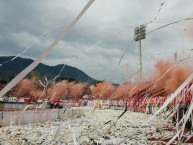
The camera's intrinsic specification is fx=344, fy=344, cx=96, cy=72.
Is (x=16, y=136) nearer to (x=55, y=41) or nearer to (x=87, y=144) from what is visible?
(x=87, y=144)

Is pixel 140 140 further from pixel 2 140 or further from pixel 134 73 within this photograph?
Result: pixel 134 73

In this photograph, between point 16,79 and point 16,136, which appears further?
point 16,136

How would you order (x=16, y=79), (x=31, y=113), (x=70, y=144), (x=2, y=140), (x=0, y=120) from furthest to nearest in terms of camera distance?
(x=31, y=113), (x=0, y=120), (x=2, y=140), (x=70, y=144), (x=16, y=79)

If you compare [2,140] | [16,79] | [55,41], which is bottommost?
[2,140]

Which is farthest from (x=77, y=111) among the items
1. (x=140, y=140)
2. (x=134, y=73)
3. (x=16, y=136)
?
(x=134, y=73)

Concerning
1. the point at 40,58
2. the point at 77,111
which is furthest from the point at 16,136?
the point at 77,111

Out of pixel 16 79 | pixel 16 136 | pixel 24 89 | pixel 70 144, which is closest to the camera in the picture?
pixel 16 79

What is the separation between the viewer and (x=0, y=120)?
1989 centimetres

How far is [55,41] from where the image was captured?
112cm

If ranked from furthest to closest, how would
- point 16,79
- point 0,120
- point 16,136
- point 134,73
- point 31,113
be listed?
point 31,113 < point 0,120 < point 16,136 < point 134,73 < point 16,79

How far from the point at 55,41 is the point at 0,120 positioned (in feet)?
64.8

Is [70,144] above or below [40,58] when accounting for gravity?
below

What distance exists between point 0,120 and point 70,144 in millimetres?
9265

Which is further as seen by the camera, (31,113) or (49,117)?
(49,117)
